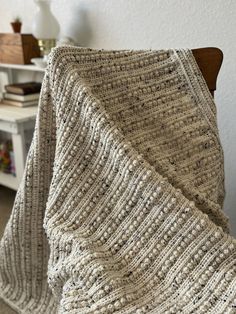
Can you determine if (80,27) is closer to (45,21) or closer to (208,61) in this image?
(45,21)

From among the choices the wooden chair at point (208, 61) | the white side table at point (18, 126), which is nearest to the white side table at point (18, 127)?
the white side table at point (18, 126)

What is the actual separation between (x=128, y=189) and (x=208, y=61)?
15.0 inches

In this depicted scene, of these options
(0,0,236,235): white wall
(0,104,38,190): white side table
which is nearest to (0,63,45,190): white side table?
(0,104,38,190): white side table

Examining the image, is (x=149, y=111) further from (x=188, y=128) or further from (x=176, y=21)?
(x=176, y=21)

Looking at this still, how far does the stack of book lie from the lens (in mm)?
1622

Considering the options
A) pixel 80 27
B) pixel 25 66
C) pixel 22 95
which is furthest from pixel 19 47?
pixel 80 27

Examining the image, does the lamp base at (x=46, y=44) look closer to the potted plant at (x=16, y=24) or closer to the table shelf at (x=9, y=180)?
the potted plant at (x=16, y=24)

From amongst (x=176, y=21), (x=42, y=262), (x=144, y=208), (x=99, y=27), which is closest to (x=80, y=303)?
(x=144, y=208)

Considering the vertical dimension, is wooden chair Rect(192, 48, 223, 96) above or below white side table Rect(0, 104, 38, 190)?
above

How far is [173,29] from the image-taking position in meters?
1.19

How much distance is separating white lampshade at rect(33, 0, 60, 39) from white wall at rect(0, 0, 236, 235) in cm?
7

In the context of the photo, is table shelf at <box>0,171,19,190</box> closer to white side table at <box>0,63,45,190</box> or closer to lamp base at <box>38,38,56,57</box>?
white side table at <box>0,63,45,190</box>

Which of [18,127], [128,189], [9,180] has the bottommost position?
[9,180]

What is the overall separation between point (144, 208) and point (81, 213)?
5.0 inches
